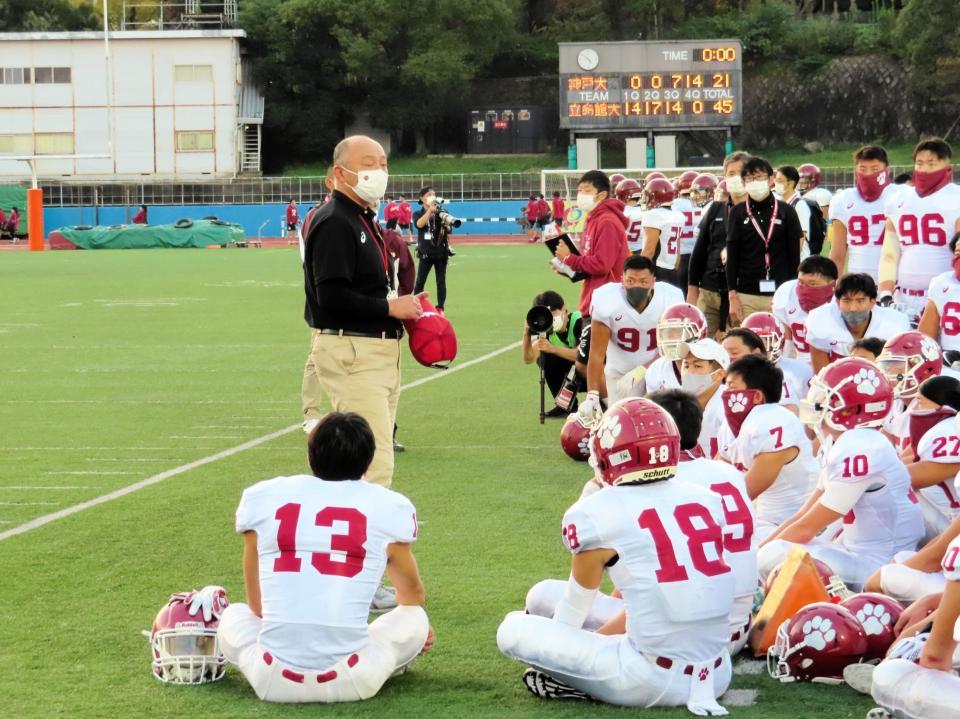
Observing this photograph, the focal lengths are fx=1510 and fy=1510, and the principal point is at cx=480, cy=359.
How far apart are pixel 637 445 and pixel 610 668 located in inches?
30.3

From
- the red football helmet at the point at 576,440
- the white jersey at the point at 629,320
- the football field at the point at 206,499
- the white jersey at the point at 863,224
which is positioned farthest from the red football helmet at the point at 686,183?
the white jersey at the point at 629,320

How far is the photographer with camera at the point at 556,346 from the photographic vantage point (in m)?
11.0

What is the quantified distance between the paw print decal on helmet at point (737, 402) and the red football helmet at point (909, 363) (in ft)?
2.26

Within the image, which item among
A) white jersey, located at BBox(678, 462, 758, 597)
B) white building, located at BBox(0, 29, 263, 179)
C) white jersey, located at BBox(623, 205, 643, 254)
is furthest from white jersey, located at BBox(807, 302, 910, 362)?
white building, located at BBox(0, 29, 263, 179)

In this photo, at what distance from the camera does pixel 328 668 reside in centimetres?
514

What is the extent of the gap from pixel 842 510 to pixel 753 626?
0.62m

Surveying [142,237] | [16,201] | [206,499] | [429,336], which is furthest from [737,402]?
[16,201]

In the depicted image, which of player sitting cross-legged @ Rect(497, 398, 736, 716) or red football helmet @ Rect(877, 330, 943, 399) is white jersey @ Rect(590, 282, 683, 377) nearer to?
red football helmet @ Rect(877, 330, 943, 399)

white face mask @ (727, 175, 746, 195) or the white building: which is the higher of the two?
the white building

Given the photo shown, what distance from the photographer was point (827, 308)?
8.90m

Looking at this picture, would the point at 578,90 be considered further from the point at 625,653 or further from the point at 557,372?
the point at 625,653

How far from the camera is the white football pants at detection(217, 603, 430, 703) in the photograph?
16.9 feet

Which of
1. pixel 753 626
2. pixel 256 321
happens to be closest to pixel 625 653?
pixel 753 626

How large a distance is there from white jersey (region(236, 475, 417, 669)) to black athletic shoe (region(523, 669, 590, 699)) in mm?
612
